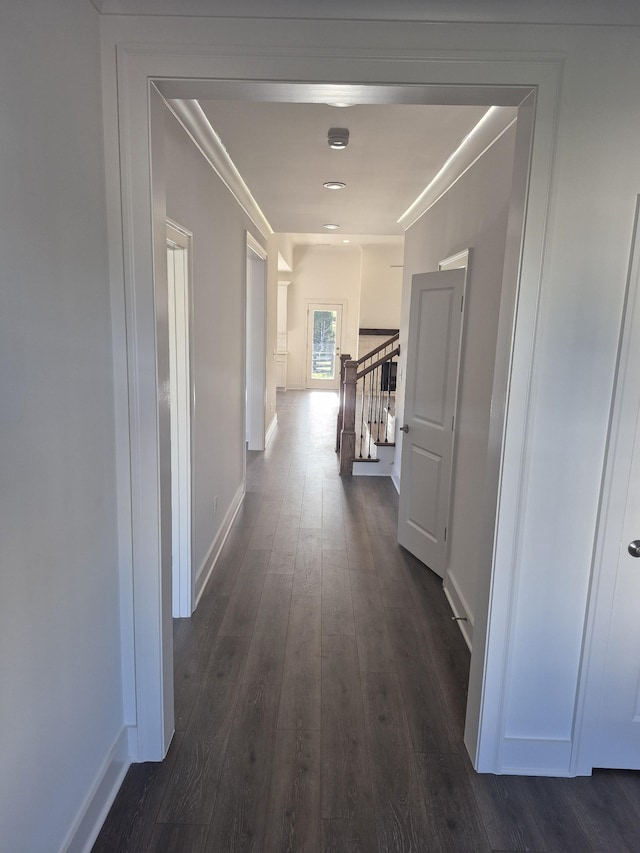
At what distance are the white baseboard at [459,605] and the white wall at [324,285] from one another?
9038 mm

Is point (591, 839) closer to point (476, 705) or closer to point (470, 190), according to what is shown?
point (476, 705)

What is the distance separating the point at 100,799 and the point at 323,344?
36.5 feet

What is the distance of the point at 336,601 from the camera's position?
10.8ft

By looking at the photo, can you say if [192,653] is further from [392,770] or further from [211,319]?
[211,319]

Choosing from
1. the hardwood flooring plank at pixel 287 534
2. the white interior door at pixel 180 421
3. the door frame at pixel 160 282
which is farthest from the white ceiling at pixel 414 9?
the hardwood flooring plank at pixel 287 534

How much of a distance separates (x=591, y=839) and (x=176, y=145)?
10.3 ft

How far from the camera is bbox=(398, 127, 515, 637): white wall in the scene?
104 inches

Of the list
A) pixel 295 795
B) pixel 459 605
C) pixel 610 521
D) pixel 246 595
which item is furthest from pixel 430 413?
pixel 295 795

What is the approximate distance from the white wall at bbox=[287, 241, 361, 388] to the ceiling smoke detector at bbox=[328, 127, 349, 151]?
29.7ft

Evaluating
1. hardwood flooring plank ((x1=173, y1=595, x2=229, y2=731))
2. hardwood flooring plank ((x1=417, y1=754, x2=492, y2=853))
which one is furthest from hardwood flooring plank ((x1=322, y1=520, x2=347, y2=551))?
hardwood flooring plank ((x1=417, y1=754, x2=492, y2=853))

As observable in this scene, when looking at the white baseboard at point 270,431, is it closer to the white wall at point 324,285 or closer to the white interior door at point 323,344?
the white interior door at point 323,344

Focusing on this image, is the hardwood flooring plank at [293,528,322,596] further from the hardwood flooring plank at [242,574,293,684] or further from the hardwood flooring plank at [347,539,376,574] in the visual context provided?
the hardwood flooring plank at [347,539,376,574]

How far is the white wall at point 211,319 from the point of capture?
105 inches

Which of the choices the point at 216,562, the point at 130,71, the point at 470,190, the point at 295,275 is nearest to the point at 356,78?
the point at 130,71
